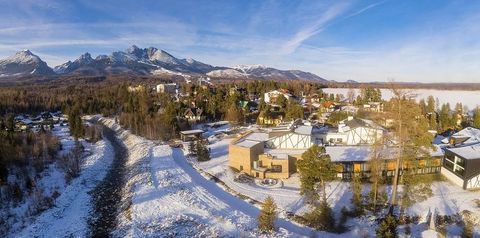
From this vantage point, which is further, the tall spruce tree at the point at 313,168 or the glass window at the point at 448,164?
the glass window at the point at 448,164

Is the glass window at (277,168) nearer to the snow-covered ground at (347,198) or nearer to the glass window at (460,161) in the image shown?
the snow-covered ground at (347,198)

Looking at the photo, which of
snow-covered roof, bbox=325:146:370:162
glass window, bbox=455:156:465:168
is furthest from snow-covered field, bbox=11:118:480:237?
snow-covered roof, bbox=325:146:370:162

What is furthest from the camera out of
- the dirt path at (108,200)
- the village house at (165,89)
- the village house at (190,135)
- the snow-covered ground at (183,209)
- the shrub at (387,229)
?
the village house at (165,89)

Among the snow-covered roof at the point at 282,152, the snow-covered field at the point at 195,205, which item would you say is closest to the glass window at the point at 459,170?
the snow-covered field at the point at 195,205

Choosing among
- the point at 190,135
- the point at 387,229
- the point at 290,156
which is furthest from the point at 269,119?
the point at 387,229

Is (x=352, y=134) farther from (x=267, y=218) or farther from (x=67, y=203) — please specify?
(x=67, y=203)

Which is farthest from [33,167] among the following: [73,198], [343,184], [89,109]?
[89,109]

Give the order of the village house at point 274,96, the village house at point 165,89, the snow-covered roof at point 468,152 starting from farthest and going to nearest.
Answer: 1. the village house at point 165,89
2. the village house at point 274,96
3. the snow-covered roof at point 468,152

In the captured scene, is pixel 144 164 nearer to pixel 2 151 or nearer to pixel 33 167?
pixel 33 167
